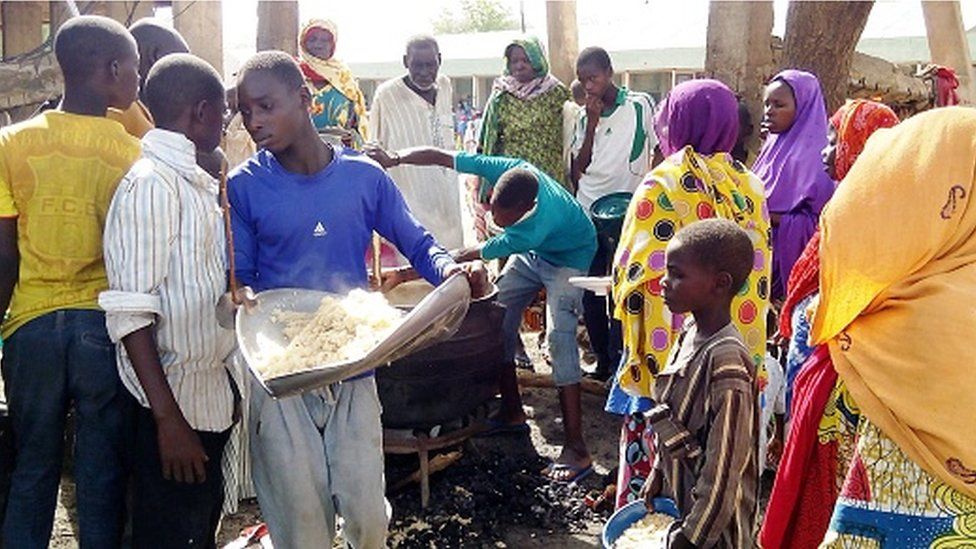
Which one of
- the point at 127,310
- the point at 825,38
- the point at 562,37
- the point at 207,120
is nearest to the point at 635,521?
the point at 127,310

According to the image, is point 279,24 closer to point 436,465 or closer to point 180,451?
point 436,465

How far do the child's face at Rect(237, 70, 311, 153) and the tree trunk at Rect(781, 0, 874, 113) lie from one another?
3.89 metres

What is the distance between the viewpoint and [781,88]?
4.60m

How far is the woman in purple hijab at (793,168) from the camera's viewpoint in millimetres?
4457

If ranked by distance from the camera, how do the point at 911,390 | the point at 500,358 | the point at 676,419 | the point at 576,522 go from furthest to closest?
the point at 500,358 < the point at 576,522 < the point at 676,419 < the point at 911,390

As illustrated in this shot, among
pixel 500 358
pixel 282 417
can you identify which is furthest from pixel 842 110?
pixel 282 417

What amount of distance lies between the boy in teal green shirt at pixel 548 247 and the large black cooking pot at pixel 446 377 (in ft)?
1.32

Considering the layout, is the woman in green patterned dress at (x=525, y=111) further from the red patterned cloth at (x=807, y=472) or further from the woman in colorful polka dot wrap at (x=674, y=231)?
the red patterned cloth at (x=807, y=472)

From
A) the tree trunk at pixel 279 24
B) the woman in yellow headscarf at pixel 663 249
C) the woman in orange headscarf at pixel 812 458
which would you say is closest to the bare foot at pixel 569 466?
the woman in yellow headscarf at pixel 663 249

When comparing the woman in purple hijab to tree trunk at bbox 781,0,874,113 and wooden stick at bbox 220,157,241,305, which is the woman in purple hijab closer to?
tree trunk at bbox 781,0,874,113

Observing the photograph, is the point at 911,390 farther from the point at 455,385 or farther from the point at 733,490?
the point at 455,385

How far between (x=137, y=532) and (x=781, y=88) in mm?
3651

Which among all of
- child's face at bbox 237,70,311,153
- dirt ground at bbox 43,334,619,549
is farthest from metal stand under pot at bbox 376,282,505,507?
child's face at bbox 237,70,311,153

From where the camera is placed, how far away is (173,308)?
8.24ft
